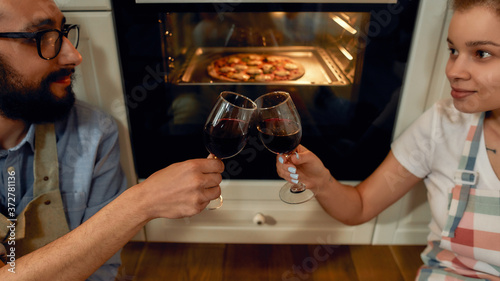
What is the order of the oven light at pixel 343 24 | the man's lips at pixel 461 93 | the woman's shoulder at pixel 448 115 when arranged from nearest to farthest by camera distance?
the man's lips at pixel 461 93 < the woman's shoulder at pixel 448 115 < the oven light at pixel 343 24

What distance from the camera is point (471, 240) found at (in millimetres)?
942

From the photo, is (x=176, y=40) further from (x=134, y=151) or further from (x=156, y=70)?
(x=134, y=151)

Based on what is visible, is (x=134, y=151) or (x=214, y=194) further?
(x=134, y=151)

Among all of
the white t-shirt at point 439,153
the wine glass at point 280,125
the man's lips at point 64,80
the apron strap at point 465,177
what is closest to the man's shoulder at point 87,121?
the man's lips at point 64,80

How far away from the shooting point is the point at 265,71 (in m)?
1.26

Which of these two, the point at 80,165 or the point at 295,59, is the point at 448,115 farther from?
the point at 80,165

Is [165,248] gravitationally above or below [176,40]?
below

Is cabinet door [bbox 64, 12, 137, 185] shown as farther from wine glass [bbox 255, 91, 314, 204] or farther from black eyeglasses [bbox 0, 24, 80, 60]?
wine glass [bbox 255, 91, 314, 204]

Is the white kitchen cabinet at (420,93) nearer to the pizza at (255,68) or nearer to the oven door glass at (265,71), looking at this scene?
the oven door glass at (265,71)

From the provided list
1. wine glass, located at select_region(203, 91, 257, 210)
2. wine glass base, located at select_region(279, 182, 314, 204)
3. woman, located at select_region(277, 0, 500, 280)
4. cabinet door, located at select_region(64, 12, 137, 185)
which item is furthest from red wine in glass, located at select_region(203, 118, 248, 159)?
cabinet door, located at select_region(64, 12, 137, 185)

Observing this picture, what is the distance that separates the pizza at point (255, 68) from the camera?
1.22 metres

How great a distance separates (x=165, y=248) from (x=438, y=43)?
1.13 metres

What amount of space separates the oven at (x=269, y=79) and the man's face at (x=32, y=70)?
0.72 feet

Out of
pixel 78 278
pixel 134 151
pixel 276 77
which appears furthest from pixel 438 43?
pixel 78 278
